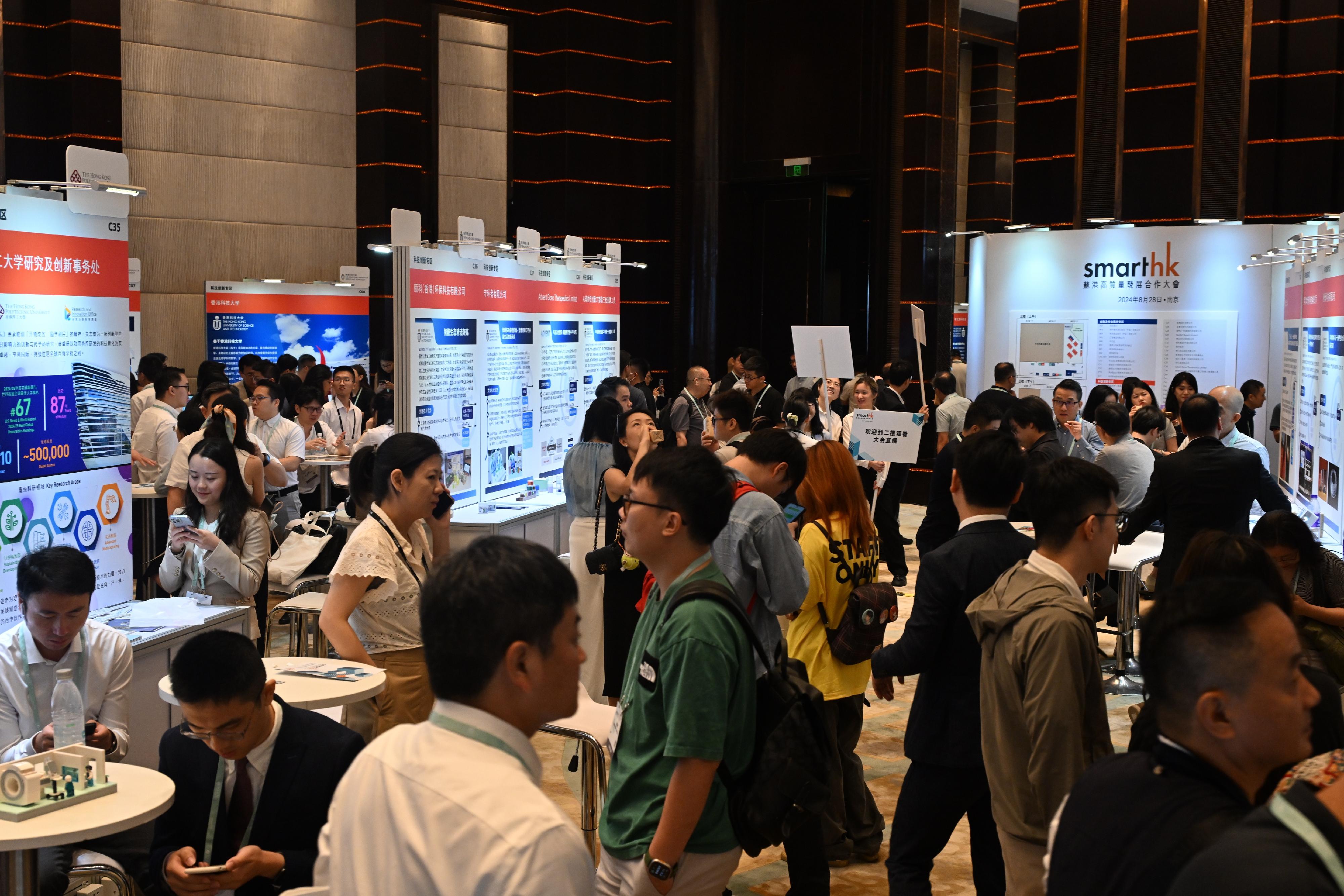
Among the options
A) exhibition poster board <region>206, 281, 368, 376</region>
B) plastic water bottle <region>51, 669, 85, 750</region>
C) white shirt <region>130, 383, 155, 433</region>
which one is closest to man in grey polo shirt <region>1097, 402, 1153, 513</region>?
plastic water bottle <region>51, 669, 85, 750</region>

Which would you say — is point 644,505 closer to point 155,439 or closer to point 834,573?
point 834,573

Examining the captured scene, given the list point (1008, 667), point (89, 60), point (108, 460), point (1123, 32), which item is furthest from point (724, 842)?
point (89, 60)

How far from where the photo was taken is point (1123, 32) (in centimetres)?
1109

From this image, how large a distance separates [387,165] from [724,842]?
12.0 meters

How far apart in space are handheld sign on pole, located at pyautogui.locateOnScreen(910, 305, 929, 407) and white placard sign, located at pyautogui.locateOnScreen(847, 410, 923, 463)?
9.20ft

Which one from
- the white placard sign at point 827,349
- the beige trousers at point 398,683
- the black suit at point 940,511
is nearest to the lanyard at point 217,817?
the beige trousers at point 398,683

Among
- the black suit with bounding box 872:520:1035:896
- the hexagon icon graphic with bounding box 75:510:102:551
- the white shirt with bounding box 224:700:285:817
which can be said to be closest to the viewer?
the white shirt with bounding box 224:700:285:817

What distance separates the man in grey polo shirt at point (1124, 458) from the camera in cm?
622

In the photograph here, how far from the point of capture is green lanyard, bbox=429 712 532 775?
1371mm

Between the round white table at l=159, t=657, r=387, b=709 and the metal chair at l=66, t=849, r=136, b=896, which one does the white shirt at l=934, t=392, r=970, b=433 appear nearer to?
the round white table at l=159, t=657, r=387, b=709

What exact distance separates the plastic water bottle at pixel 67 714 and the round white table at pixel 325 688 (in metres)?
0.21

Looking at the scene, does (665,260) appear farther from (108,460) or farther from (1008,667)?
(1008,667)

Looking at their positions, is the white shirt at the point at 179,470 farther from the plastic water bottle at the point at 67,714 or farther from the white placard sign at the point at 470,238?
the plastic water bottle at the point at 67,714

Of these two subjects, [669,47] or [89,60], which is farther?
[669,47]
